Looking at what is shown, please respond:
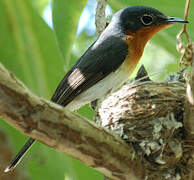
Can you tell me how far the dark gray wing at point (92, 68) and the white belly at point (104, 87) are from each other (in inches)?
2.0

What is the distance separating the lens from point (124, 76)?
4695 mm

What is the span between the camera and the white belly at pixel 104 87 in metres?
4.68

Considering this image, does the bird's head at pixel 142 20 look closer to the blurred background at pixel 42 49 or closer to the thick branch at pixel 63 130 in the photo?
the blurred background at pixel 42 49

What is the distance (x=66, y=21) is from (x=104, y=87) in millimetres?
882

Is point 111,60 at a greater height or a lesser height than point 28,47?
greater

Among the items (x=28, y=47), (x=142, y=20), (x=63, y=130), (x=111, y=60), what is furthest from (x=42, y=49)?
(x=63, y=130)

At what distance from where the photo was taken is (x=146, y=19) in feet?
16.5

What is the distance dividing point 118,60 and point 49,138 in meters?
2.14

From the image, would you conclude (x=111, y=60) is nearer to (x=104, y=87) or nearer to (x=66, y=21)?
(x=104, y=87)

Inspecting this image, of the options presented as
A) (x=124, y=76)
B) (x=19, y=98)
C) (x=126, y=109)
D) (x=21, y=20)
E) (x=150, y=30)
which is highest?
(x=150, y=30)

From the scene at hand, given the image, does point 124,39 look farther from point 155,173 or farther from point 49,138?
point 49,138

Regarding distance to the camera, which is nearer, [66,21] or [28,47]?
[66,21]

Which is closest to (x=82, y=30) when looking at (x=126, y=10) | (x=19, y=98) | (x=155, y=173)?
(x=126, y=10)

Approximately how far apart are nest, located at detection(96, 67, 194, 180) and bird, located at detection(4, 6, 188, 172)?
300 mm
